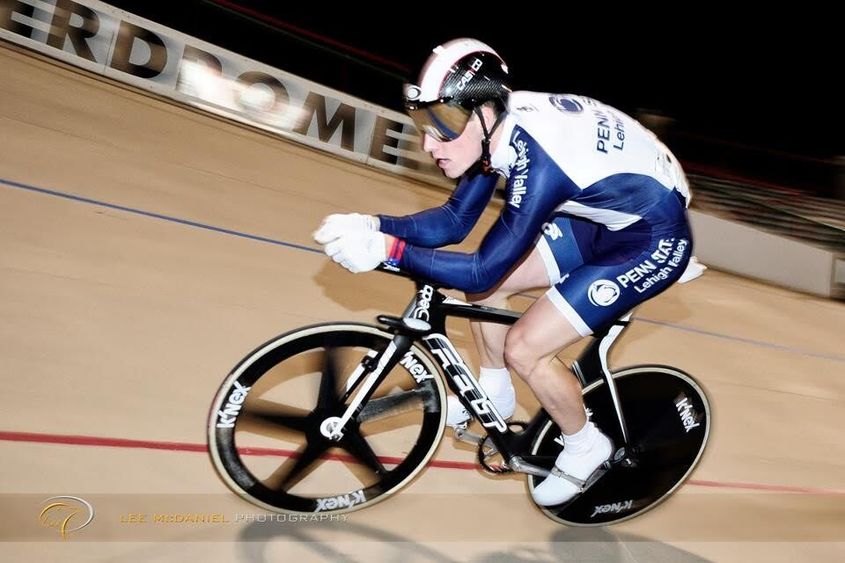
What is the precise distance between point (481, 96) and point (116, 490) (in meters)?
1.52

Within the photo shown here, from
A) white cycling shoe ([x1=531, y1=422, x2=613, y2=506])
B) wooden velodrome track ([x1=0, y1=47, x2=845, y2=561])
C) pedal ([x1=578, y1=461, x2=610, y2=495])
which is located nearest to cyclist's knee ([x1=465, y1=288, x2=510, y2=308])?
white cycling shoe ([x1=531, y1=422, x2=613, y2=506])

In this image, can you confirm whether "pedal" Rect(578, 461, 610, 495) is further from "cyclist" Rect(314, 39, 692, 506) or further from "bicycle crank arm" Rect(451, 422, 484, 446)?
"bicycle crank arm" Rect(451, 422, 484, 446)

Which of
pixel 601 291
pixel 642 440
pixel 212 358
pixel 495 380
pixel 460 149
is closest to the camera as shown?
pixel 460 149

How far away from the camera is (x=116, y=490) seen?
2.31m

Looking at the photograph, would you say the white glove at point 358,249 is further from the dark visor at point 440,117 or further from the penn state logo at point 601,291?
the penn state logo at point 601,291

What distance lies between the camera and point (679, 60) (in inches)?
495

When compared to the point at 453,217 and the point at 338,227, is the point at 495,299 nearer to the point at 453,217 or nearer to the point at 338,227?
the point at 453,217

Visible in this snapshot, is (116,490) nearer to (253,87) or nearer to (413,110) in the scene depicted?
(413,110)

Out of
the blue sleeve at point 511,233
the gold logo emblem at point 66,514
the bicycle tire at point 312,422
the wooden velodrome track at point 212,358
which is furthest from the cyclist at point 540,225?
the gold logo emblem at point 66,514

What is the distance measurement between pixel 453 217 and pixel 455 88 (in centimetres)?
48

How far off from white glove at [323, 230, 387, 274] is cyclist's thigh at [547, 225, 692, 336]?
0.60 m

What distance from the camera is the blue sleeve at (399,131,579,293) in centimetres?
199

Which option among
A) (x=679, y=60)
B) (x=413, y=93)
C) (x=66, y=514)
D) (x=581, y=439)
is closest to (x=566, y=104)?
(x=413, y=93)

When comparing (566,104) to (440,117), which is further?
(566,104)
